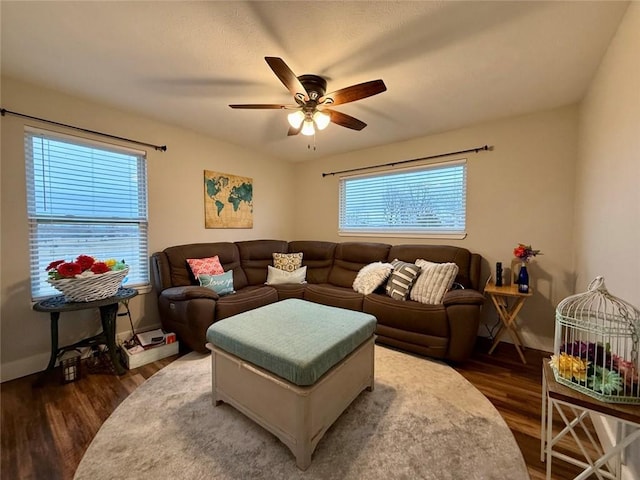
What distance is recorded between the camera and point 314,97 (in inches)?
78.0

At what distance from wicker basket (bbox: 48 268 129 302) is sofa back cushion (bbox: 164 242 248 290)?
2.26 feet

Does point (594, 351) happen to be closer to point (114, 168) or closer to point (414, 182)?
point (414, 182)

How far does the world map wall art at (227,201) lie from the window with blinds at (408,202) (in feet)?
4.83

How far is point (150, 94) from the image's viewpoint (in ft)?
7.68

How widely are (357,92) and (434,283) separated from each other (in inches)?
74.8

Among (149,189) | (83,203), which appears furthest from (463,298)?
(83,203)

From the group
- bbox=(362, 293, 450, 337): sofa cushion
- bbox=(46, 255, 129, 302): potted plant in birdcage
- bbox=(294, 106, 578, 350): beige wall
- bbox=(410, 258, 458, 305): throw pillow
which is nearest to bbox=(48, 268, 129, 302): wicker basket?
bbox=(46, 255, 129, 302): potted plant in birdcage

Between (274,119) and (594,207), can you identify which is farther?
(274,119)

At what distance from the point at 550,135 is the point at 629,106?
1.40 m

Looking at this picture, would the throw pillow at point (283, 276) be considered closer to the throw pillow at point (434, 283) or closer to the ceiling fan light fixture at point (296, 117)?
the throw pillow at point (434, 283)

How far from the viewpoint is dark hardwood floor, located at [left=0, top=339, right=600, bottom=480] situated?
53.9 inches

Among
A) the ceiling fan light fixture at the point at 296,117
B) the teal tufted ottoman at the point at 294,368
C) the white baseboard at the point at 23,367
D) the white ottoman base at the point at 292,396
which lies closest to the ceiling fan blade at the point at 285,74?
the ceiling fan light fixture at the point at 296,117

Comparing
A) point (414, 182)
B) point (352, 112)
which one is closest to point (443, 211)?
point (414, 182)

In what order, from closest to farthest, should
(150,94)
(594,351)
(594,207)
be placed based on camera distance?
(594,351) → (594,207) → (150,94)
